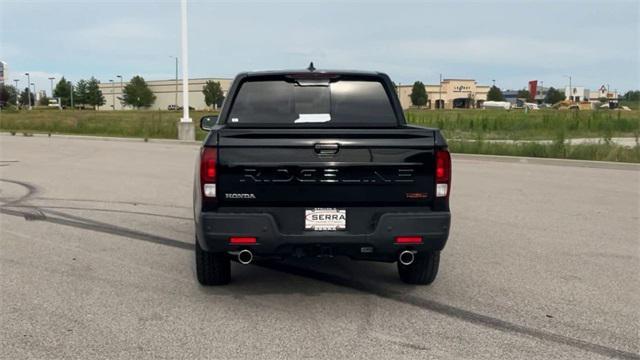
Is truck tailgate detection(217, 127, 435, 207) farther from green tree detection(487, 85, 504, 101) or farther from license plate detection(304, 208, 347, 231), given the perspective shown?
green tree detection(487, 85, 504, 101)

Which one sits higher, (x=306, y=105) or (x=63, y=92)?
(x=63, y=92)

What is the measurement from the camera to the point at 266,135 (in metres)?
4.55

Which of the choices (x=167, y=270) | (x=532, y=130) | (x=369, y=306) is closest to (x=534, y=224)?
(x=369, y=306)

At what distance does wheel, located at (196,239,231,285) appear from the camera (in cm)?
523

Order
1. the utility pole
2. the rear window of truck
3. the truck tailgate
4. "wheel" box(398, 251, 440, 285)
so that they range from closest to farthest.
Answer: the truck tailgate, "wheel" box(398, 251, 440, 285), the rear window of truck, the utility pole

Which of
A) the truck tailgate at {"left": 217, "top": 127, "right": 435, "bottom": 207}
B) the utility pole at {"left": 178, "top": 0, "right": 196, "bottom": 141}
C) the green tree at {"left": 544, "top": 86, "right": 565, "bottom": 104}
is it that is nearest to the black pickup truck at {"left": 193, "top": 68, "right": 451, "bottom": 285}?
the truck tailgate at {"left": 217, "top": 127, "right": 435, "bottom": 207}

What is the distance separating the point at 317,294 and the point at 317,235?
86 cm

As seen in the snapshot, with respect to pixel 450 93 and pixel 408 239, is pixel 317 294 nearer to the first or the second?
pixel 408 239

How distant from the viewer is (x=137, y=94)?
141 metres

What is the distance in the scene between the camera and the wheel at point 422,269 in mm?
5332

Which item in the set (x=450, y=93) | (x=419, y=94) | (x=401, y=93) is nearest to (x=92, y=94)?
(x=419, y=94)

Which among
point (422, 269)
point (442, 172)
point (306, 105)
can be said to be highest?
point (306, 105)

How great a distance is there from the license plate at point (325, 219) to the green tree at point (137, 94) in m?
143

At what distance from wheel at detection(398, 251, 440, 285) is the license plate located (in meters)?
0.96
